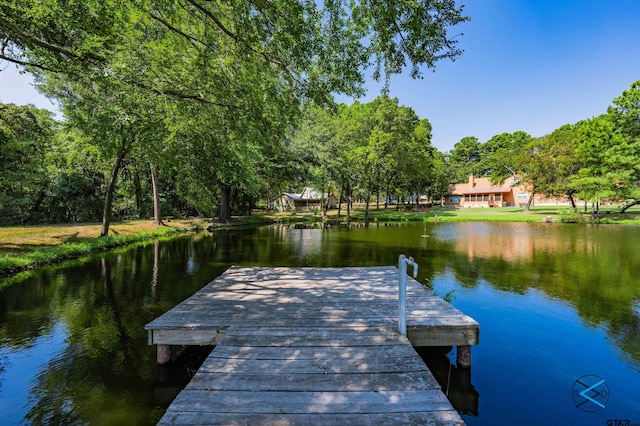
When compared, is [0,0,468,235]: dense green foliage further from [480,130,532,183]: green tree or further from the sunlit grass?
[480,130,532,183]: green tree

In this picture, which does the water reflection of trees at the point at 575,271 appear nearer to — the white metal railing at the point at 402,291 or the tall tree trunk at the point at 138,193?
the white metal railing at the point at 402,291

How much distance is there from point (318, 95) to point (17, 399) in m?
8.84

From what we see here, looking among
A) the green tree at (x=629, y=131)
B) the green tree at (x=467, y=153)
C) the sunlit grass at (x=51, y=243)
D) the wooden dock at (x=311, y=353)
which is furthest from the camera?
the green tree at (x=467, y=153)

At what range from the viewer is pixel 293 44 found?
7668mm

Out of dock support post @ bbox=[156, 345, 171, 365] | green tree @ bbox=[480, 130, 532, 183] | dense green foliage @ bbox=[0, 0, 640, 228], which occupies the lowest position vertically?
dock support post @ bbox=[156, 345, 171, 365]

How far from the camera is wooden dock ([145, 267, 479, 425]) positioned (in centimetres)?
289

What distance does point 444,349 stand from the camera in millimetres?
6293

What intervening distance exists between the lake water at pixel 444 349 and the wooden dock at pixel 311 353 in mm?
882

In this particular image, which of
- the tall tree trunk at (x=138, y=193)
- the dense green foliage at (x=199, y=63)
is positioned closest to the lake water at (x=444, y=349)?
the dense green foliage at (x=199, y=63)

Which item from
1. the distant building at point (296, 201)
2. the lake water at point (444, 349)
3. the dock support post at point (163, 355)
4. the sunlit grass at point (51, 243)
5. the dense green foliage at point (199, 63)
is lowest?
the lake water at point (444, 349)

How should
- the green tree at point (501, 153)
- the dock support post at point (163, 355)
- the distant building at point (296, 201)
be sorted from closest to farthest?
the dock support post at point (163, 355), the green tree at point (501, 153), the distant building at point (296, 201)

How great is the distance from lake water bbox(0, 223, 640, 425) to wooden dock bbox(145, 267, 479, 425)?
88 centimetres

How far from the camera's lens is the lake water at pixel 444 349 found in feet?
14.6

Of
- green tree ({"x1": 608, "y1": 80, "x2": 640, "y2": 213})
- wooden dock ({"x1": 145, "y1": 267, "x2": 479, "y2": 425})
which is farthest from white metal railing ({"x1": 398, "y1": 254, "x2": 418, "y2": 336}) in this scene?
green tree ({"x1": 608, "y1": 80, "x2": 640, "y2": 213})
